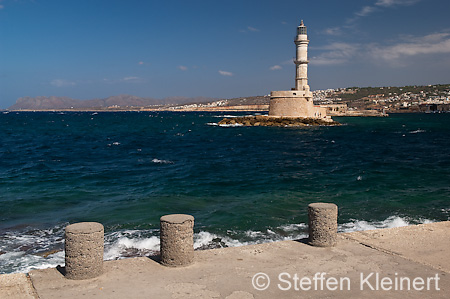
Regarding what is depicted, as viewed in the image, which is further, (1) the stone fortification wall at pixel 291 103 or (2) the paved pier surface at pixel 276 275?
(1) the stone fortification wall at pixel 291 103

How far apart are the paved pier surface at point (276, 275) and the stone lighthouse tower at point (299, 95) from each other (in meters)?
49.0

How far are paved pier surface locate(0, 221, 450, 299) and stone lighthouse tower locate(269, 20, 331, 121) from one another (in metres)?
49.0

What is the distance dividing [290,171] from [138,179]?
7.01 metres

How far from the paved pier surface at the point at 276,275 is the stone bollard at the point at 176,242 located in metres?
0.12

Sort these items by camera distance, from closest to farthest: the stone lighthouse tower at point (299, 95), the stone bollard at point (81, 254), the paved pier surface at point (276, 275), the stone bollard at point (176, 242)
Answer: the paved pier surface at point (276, 275) < the stone bollard at point (81, 254) < the stone bollard at point (176, 242) < the stone lighthouse tower at point (299, 95)

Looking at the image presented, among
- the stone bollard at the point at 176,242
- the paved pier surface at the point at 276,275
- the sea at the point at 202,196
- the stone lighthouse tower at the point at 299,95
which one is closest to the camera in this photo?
the paved pier surface at the point at 276,275

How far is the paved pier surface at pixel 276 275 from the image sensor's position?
4711 millimetres

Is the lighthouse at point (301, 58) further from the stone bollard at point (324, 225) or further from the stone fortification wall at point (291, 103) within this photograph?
the stone bollard at point (324, 225)

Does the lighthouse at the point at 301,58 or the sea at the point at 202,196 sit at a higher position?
the lighthouse at the point at 301,58

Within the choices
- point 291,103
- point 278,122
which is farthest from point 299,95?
point 278,122

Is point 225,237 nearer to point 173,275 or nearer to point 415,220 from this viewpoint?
point 173,275

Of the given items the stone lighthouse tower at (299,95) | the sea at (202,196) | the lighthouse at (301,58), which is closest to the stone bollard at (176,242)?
the sea at (202,196)

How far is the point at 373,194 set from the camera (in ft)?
44.1

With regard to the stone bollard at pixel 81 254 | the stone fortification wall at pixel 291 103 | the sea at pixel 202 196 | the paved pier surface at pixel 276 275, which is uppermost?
the stone fortification wall at pixel 291 103
